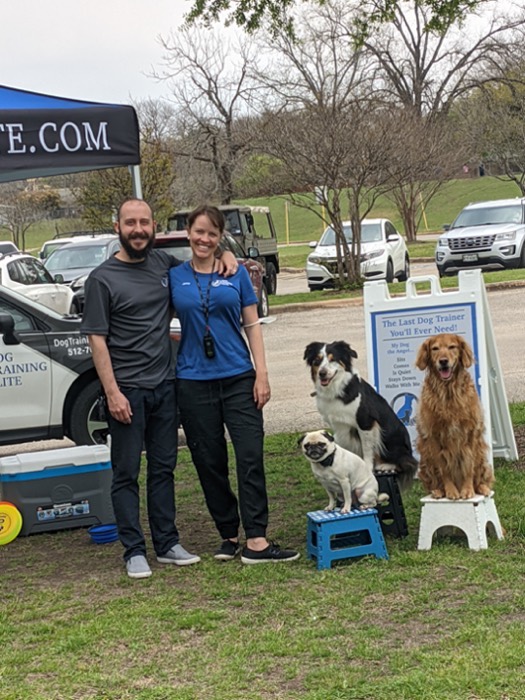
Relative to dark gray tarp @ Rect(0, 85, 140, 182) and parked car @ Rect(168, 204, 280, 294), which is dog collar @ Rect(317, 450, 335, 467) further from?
parked car @ Rect(168, 204, 280, 294)

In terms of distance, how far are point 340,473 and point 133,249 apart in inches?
67.1

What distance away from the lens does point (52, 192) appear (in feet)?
185

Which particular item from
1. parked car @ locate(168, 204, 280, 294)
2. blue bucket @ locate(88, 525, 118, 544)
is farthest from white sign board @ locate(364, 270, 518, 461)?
parked car @ locate(168, 204, 280, 294)

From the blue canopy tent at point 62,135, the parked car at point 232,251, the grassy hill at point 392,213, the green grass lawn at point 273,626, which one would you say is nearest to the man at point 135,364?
the green grass lawn at point 273,626

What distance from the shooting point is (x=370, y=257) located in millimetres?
23578

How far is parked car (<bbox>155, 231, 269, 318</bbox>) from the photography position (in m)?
14.5

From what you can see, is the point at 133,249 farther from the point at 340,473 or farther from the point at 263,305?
the point at 263,305

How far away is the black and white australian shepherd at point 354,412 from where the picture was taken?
244 inches

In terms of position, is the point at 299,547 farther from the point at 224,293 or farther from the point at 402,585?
the point at 224,293

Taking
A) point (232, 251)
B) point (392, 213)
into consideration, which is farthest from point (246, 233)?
point (392, 213)

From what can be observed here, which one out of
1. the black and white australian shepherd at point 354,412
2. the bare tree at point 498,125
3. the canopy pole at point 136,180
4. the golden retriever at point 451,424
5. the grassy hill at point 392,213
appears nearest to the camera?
the golden retriever at point 451,424

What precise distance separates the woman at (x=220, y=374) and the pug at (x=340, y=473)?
1.03 ft

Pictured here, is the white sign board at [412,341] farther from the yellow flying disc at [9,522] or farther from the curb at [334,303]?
the curb at [334,303]

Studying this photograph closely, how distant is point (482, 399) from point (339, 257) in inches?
611
